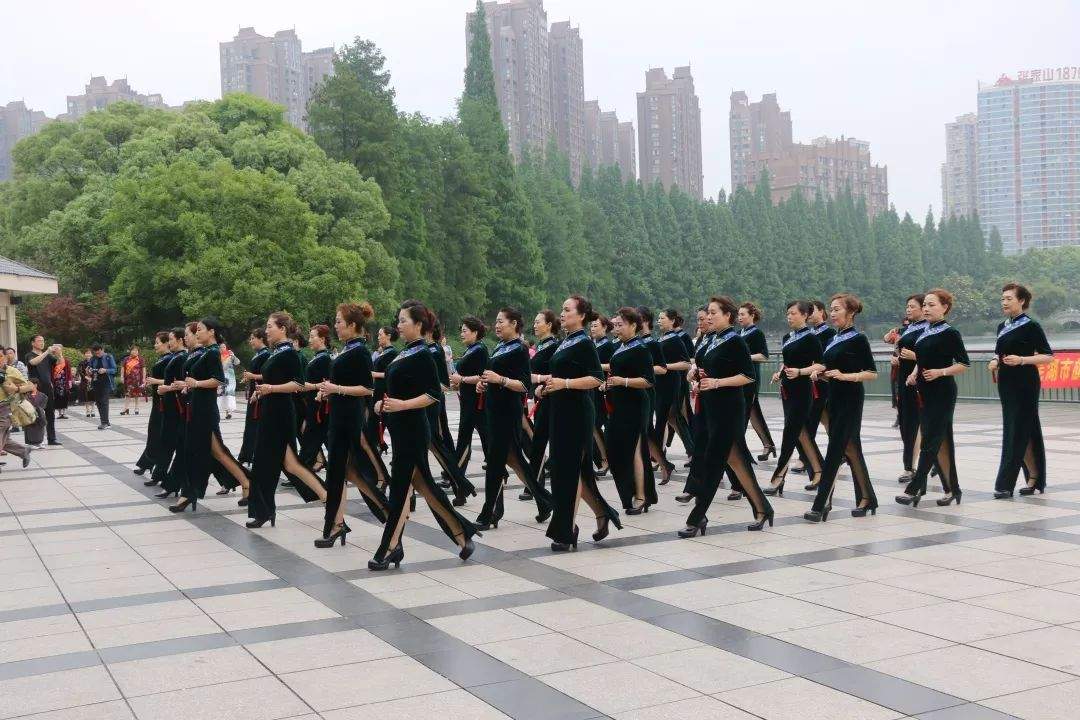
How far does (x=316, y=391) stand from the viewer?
10219 millimetres

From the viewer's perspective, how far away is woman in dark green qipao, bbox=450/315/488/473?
982 cm

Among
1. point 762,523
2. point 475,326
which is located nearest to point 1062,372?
point 762,523

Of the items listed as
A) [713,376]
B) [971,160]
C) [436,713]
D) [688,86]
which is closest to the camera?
[436,713]

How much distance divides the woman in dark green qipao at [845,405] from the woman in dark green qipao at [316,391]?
13.8 feet

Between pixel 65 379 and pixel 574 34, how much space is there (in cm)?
12581

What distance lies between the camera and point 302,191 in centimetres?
3909

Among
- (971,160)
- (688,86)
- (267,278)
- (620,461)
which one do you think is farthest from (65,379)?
(971,160)

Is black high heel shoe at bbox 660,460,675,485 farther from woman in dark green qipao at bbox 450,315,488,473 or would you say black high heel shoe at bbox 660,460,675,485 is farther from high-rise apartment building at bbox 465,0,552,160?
high-rise apartment building at bbox 465,0,552,160

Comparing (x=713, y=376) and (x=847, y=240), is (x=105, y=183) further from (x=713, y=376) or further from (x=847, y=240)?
(x=847, y=240)

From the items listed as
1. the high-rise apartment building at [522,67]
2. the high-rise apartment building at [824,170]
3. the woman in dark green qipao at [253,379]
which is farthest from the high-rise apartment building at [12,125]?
the woman in dark green qipao at [253,379]

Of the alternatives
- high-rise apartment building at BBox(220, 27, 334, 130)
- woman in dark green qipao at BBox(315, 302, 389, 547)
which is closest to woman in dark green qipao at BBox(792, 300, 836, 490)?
woman in dark green qipao at BBox(315, 302, 389, 547)

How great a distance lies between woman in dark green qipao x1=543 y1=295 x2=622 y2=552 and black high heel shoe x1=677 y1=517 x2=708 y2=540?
0.50 meters

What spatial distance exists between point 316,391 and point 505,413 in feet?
6.70

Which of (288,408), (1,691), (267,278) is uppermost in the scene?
(267,278)
